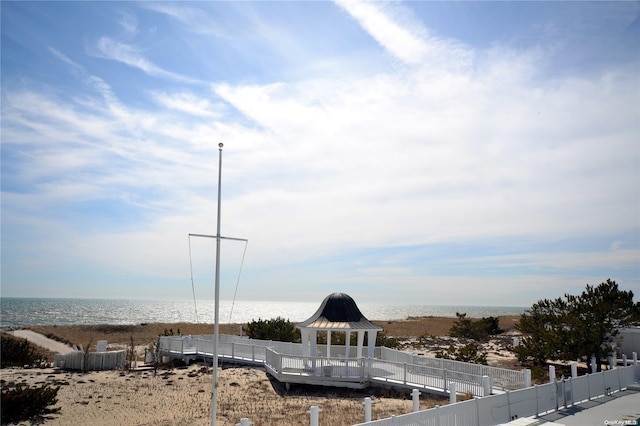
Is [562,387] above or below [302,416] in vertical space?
above

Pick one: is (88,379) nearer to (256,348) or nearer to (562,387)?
(256,348)

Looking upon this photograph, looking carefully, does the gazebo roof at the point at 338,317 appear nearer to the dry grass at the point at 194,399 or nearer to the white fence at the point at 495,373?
the dry grass at the point at 194,399

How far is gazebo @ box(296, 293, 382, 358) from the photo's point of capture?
26395mm

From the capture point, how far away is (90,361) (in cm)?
3025

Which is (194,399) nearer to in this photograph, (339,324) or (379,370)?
(339,324)

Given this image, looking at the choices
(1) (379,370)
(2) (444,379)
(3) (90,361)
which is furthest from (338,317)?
(3) (90,361)

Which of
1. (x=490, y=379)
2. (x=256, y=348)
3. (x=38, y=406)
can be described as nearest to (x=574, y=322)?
(x=490, y=379)

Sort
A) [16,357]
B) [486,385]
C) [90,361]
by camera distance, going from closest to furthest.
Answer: [486,385]
[90,361]
[16,357]

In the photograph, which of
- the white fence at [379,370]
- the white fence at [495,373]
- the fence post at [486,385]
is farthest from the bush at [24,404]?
the fence post at [486,385]

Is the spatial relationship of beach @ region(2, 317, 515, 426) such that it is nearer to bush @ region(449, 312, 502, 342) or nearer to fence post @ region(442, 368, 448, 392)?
fence post @ region(442, 368, 448, 392)

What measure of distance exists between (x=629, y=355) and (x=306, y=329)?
22213 mm

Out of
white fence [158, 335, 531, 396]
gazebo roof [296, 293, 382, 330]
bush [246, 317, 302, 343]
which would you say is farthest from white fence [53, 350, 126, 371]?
gazebo roof [296, 293, 382, 330]

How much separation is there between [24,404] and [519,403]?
670 inches

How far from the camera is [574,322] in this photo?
27.9m
